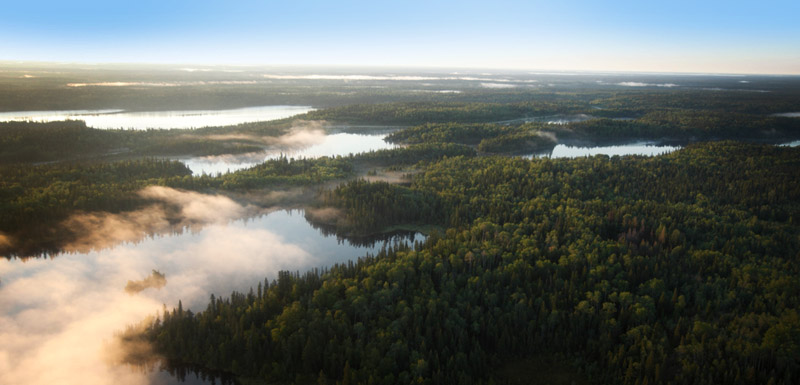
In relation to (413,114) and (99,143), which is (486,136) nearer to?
(413,114)

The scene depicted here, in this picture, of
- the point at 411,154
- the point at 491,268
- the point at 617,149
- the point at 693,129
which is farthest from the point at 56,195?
the point at 693,129

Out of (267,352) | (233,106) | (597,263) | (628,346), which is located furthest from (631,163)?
(233,106)

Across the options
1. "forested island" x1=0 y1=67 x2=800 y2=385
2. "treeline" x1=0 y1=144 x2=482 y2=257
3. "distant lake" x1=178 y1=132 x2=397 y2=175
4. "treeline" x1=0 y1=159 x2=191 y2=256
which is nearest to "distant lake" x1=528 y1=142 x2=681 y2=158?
"forested island" x1=0 y1=67 x2=800 y2=385

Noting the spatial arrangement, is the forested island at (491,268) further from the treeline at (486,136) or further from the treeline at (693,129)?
the treeline at (693,129)

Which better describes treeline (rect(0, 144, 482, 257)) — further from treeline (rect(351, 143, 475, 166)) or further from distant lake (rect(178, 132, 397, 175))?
distant lake (rect(178, 132, 397, 175))

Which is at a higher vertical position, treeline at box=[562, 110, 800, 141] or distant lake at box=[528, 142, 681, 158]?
treeline at box=[562, 110, 800, 141]

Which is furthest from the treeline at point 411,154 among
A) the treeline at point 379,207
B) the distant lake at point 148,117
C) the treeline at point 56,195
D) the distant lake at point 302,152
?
the distant lake at point 148,117
